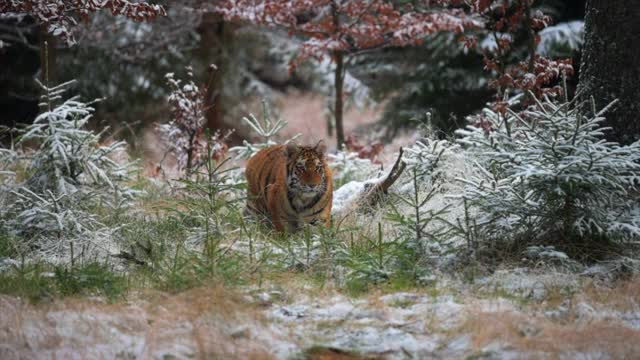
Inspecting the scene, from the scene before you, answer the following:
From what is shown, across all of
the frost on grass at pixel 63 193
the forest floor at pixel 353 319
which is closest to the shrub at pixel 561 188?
the forest floor at pixel 353 319

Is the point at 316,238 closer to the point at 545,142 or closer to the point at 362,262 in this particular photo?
the point at 362,262

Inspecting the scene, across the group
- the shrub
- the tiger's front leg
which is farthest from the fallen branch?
the shrub

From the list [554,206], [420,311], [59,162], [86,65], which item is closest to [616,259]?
[554,206]

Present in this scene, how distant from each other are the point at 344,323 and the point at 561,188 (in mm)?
1788

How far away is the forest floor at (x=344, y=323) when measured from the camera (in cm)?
427

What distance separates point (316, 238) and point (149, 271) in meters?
1.31

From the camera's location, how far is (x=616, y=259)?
5.49 metres

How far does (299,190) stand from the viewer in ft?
22.1

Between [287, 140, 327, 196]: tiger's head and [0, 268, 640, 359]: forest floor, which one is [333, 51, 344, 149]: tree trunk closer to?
[287, 140, 327, 196]: tiger's head

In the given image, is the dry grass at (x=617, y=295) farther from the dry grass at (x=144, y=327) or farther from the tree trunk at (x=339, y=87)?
the tree trunk at (x=339, y=87)

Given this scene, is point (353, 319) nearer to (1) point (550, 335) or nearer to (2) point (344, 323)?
(2) point (344, 323)

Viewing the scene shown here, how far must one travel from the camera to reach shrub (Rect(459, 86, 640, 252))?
5.40 metres

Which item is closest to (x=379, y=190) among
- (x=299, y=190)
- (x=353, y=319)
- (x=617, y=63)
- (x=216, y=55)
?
(x=299, y=190)

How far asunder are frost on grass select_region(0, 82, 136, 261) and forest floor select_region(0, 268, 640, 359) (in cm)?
136
